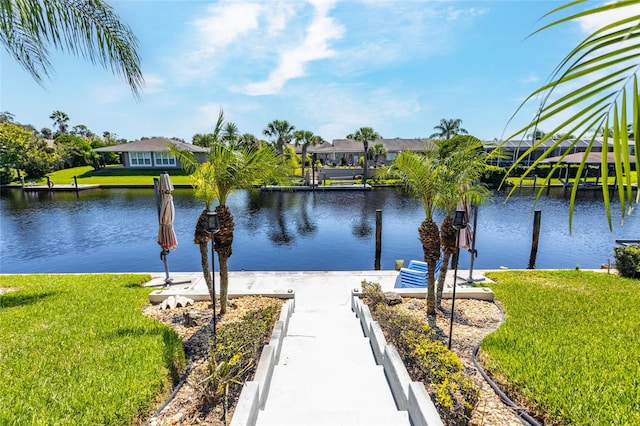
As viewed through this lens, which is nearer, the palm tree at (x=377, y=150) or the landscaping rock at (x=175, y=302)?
the landscaping rock at (x=175, y=302)

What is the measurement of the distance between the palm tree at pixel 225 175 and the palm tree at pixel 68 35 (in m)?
1.91

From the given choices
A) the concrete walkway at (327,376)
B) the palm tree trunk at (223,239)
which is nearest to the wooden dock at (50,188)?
the concrete walkway at (327,376)

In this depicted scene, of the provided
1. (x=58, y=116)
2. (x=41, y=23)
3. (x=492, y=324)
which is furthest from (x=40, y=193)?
(x=58, y=116)

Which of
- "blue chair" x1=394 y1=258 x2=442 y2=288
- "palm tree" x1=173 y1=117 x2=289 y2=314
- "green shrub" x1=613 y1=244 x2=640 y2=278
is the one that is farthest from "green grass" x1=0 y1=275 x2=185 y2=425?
"green shrub" x1=613 y1=244 x2=640 y2=278

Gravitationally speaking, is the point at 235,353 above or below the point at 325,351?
above

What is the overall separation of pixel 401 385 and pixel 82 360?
3.94 metres

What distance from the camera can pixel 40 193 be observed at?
31.5 metres

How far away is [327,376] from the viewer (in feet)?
13.3

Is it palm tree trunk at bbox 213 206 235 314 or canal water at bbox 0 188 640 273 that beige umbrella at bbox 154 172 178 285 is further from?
canal water at bbox 0 188 640 273

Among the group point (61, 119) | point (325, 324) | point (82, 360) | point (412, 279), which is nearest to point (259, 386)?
point (82, 360)

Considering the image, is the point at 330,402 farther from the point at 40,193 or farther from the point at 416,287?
the point at 40,193

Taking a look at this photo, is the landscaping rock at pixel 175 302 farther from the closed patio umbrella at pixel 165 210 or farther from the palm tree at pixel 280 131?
the palm tree at pixel 280 131

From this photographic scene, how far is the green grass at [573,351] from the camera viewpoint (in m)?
3.33

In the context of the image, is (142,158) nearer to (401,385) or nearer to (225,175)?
(225,175)
